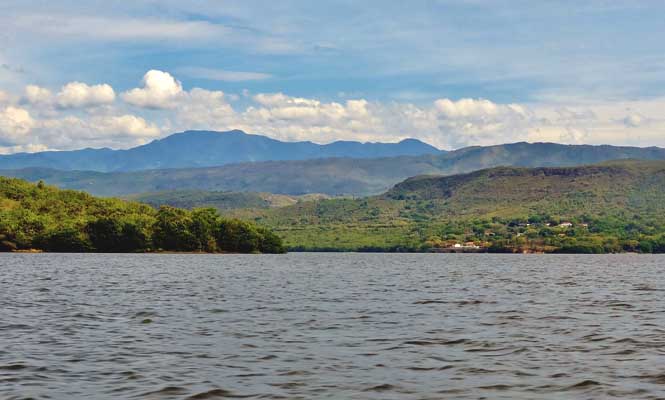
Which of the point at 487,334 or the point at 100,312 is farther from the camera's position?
the point at 100,312

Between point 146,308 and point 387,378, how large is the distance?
30905 mm

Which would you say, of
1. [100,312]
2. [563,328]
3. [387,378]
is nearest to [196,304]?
[100,312]

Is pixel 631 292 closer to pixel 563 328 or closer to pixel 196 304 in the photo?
pixel 563 328

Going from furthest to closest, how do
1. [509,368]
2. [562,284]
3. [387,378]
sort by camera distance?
[562,284]
[509,368]
[387,378]

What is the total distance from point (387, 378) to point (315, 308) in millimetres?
28610

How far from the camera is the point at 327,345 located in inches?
1540

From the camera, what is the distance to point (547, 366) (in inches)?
1314

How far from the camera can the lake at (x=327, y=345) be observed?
28594mm

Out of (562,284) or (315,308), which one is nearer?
(315,308)

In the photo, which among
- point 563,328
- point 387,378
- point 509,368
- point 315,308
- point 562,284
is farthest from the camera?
point 562,284

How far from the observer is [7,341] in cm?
3891

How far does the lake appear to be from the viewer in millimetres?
28594

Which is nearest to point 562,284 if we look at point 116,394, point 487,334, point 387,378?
point 487,334

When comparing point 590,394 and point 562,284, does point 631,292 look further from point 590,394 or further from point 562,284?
point 590,394
